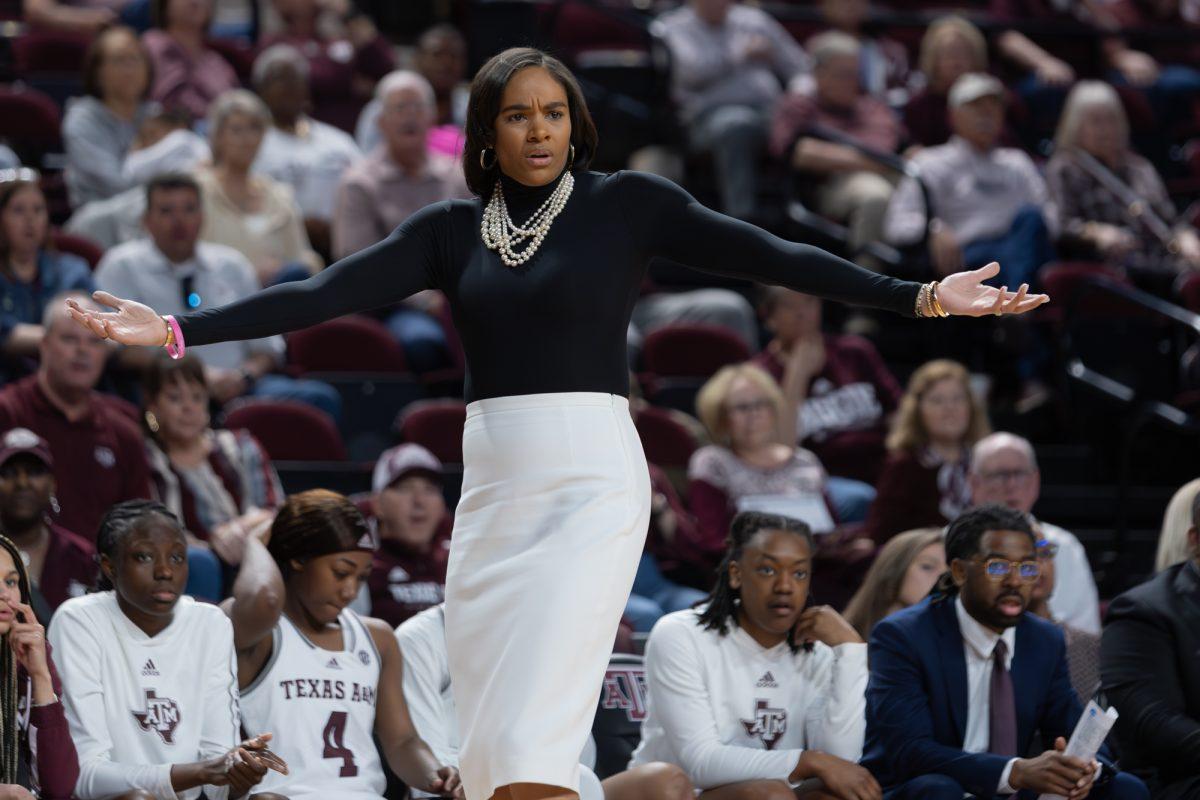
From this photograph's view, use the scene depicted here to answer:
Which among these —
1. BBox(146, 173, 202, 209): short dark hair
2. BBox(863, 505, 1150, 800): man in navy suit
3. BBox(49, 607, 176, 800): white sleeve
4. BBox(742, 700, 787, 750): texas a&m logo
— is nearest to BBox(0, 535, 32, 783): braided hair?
BBox(49, 607, 176, 800): white sleeve

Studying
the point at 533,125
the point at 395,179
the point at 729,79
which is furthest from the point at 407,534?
the point at 729,79

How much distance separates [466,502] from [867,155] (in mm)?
6031

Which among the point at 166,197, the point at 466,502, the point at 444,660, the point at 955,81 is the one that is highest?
the point at 955,81

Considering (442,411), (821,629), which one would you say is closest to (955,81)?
(442,411)

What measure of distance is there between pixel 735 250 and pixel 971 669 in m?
2.11

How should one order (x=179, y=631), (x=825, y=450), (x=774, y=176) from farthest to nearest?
1. (x=774, y=176)
2. (x=825, y=450)
3. (x=179, y=631)

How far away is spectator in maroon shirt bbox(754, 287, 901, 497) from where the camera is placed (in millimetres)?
7344

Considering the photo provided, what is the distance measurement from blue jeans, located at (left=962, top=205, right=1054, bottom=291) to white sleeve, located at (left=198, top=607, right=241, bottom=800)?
4.55 meters

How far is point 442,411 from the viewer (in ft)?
22.2

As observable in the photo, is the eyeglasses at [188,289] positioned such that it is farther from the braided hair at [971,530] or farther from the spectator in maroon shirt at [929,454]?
the braided hair at [971,530]

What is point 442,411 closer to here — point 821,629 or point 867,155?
point 821,629

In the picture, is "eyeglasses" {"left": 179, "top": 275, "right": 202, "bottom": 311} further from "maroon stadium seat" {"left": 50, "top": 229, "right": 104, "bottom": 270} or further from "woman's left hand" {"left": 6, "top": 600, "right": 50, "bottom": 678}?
"woman's left hand" {"left": 6, "top": 600, "right": 50, "bottom": 678}

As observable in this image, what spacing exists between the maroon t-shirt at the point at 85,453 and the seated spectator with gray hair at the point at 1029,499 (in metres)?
2.70

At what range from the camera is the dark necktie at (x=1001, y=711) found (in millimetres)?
4691
